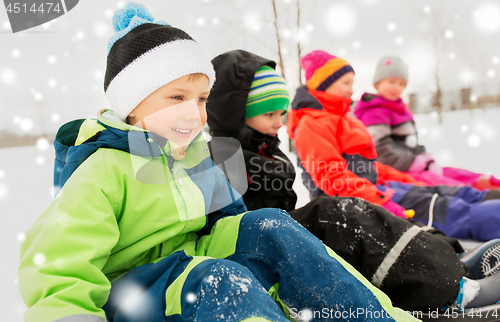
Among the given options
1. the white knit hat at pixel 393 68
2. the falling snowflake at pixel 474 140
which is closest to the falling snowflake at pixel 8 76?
the white knit hat at pixel 393 68

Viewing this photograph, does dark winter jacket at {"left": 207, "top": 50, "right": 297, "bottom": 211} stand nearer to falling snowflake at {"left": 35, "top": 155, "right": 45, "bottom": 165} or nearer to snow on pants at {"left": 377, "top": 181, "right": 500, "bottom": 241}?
snow on pants at {"left": 377, "top": 181, "right": 500, "bottom": 241}

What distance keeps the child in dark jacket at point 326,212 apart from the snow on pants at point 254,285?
28 cm

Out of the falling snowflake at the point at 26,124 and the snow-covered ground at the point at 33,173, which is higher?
the falling snowflake at the point at 26,124

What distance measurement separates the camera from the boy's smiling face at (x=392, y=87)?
302cm

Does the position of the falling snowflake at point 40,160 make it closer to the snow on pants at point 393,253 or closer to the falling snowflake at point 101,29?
the falling snowflake at point 101,29

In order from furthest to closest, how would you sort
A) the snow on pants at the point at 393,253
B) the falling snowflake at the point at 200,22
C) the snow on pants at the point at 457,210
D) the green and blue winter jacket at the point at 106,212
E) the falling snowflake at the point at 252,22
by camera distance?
the falling snowflake at the point at 252,22, the falling snowflake at the point at 200,22, the snow on pants at the point at 457,210, the snow on pants at the point at 393,253, the green and blue winter jacket at the point at 106,212

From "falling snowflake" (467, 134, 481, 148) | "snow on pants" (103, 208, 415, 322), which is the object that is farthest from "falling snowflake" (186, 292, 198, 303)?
"falling snowflake" (467, 134, 481, 148)

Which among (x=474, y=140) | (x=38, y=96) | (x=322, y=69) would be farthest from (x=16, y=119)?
(x=474, y=140)

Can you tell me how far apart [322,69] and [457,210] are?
51.9 inches

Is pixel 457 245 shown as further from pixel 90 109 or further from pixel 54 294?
pixel 90 109

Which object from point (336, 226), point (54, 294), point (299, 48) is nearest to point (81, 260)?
point (54, 294)

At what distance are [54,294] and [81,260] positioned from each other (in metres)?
0.09

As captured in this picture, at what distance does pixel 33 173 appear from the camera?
2.70 meters

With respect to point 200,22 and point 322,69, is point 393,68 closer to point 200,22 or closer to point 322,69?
point 322,69
